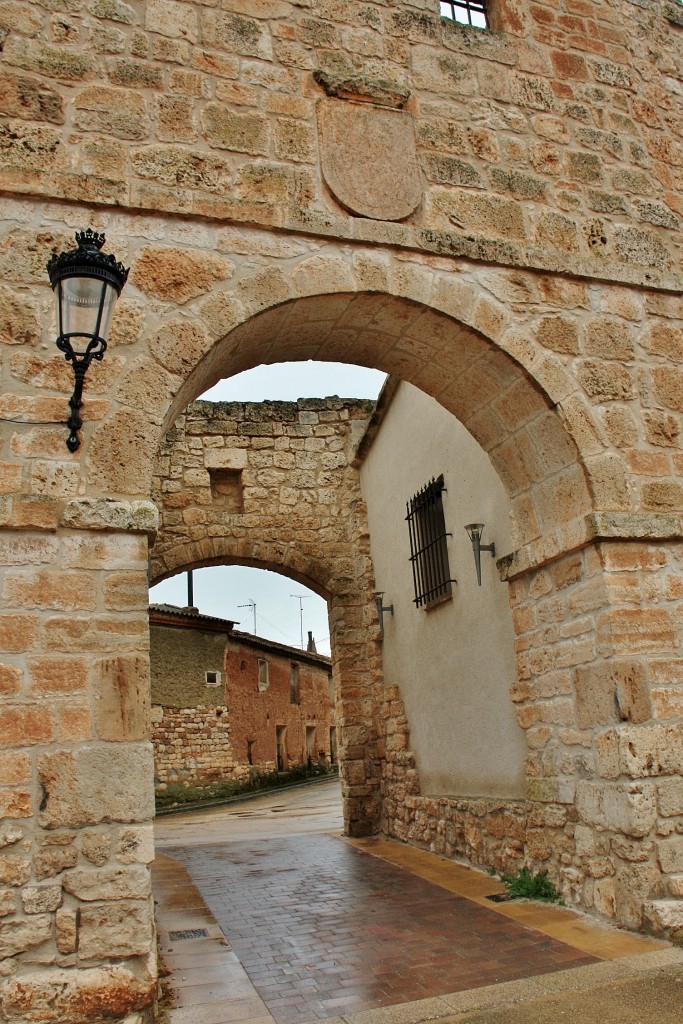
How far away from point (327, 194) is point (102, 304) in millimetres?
1630

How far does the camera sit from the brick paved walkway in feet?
10.7

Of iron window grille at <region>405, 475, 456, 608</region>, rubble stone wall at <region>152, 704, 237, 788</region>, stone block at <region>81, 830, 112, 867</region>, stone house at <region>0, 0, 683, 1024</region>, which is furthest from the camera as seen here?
rubble stone wall at <region>152, 704, 237, 788</region>

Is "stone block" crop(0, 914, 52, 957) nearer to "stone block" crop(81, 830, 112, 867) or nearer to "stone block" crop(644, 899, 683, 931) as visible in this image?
"stone block" crop(81, 830, 112, 867)

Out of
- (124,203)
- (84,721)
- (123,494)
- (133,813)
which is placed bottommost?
(133,813)

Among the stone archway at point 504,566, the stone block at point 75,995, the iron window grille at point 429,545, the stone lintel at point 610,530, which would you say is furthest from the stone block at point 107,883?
the iron window grille at point 429,545

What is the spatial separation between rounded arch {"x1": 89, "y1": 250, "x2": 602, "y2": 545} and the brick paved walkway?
218 cm

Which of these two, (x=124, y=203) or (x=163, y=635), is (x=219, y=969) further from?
(x=163, y=635)

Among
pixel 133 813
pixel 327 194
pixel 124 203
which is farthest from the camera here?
pixel 327 194

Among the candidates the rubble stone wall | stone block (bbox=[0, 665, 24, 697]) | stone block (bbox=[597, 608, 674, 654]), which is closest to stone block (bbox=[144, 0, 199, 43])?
stone block (bbox=[0, 665, 24, 697])

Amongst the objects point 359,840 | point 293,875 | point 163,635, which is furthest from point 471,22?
point 163,635

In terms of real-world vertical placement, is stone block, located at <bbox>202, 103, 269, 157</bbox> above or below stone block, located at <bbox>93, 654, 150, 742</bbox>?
above

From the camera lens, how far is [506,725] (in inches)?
211

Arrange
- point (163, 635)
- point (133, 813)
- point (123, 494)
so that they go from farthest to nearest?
point (163, 635)
point (123, 494)
point (133, 813)

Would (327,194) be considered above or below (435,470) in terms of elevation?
above
